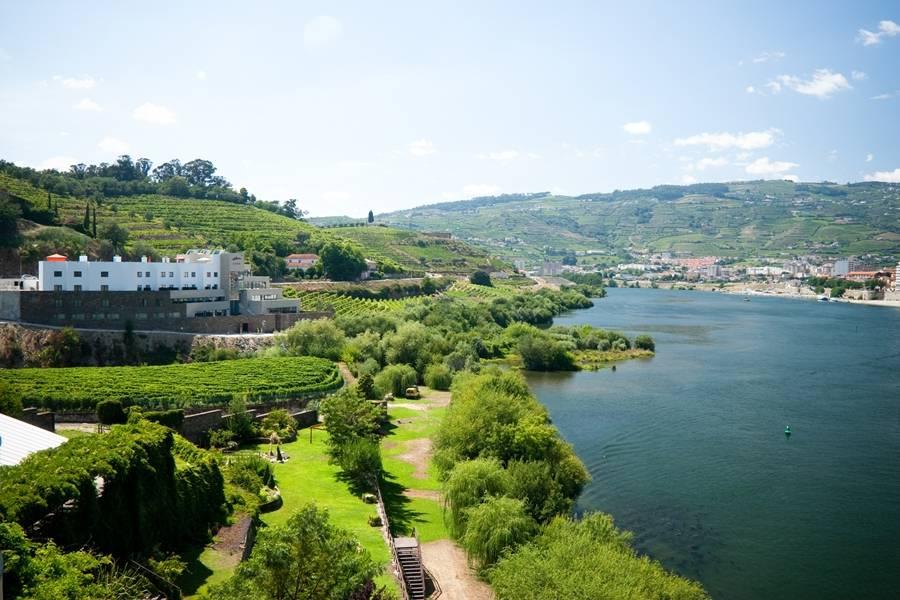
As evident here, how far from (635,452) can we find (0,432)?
29295mm

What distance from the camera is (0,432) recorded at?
64.8 ft

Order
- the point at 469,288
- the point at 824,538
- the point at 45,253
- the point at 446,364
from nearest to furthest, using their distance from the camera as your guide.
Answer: the point at 824,538 < the point at 446,364 < the point at 45,253 < the point at 469,288

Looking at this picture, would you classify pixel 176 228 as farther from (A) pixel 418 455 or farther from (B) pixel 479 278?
(A) pixel 418 455

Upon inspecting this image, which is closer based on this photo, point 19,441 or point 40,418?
point 19,441

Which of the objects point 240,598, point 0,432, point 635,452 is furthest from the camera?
point 635,452

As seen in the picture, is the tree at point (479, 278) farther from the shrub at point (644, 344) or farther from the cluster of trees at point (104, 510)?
the cluster of trees at point (104, 510)

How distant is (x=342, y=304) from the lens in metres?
72.9

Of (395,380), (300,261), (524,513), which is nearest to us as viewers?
(524,513)

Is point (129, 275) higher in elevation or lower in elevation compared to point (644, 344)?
higher

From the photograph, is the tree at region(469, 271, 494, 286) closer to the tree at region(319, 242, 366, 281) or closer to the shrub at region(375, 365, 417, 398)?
the tree at region(319, 242, 366, 281)

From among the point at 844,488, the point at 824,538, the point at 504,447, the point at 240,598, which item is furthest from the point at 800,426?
the point at 240,598

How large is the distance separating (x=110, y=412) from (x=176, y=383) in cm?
639

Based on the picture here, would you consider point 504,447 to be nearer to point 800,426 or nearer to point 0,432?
point 0,432

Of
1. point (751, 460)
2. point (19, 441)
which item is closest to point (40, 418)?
point (19, 441)
